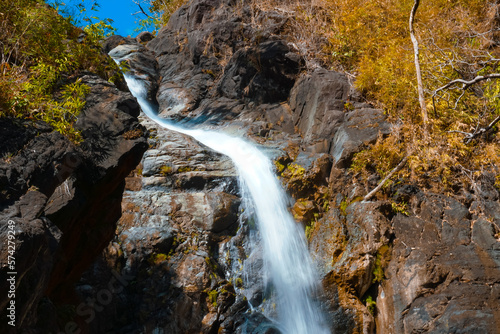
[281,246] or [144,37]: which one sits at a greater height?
[144,37]

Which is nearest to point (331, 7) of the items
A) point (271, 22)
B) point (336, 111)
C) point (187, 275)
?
point (271, 22)

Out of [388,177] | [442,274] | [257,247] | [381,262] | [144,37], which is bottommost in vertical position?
[442,274]

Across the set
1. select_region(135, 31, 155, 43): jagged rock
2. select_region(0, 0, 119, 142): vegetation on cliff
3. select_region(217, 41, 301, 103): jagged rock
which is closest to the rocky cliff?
select_region(0, 0, 119, 142): vegetation on cliff

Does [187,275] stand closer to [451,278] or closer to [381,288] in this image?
[381,288]

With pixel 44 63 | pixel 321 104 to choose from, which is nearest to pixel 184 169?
pixel 44 63

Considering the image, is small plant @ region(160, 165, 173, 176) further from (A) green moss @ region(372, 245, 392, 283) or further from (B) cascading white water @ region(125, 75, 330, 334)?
(A) green moss @ region(372, 245, 392, 283)

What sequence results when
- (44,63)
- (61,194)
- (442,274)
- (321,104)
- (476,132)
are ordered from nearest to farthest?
(61,194)
(44,63)
(442,274)
(476,132)
(321,104)

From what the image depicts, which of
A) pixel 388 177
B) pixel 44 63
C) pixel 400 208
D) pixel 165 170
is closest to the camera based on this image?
pixel 44 63

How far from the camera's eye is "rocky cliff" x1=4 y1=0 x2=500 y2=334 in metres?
4.41

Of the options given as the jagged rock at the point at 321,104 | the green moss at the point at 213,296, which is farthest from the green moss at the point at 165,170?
the jagged rock at the point at 321,104

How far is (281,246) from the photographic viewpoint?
6211mm

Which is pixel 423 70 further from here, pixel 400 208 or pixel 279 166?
pixel 279 166

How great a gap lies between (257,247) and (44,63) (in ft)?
14.1

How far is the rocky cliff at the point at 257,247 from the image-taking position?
14.5 feet
